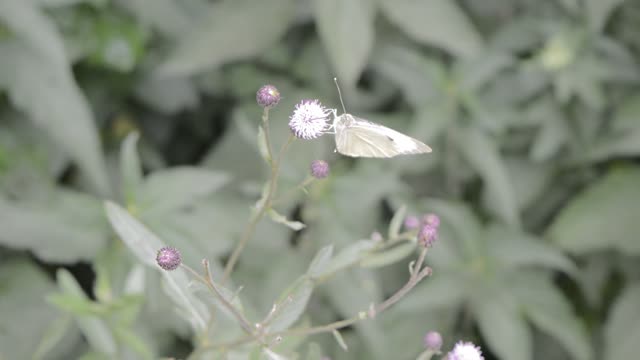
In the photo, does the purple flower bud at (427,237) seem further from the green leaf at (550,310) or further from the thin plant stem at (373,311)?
the green leaf at (550,310)


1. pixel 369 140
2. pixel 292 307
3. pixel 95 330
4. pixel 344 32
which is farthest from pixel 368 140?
pixel 344 32

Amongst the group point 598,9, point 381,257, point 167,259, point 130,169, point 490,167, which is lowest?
point 167,259

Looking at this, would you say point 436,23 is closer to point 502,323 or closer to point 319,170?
point 502,323

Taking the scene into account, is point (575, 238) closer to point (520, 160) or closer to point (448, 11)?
point (520, 160)

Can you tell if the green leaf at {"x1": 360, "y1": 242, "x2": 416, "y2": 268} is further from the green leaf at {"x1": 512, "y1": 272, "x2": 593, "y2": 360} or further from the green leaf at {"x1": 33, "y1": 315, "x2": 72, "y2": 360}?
the green leaf at {"x1": 512, "y1": 272, "x2": 593, "y2": 360}

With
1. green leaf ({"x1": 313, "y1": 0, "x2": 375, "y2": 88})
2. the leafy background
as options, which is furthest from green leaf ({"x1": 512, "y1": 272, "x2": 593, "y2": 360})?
green leaf ({"x1": 313, "y1": 0, "x2": 375, "y2": 88})

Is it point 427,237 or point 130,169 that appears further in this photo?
point 130,169
